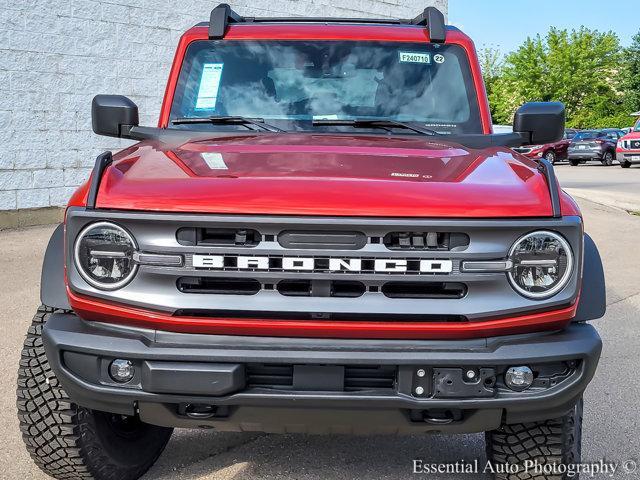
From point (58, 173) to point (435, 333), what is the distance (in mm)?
9707

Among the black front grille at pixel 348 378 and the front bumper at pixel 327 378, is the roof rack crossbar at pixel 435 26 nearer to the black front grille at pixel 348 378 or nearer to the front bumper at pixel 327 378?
the front bumper at pixel 327 378

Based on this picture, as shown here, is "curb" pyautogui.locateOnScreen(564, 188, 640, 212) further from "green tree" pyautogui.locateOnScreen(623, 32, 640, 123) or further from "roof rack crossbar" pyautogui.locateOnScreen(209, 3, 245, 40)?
"green tree" pyautogui.locateOnScreen(623, 32, 640, 123)

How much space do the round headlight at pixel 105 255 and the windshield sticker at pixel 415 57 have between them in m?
2.02

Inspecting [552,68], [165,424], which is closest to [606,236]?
[165,424]

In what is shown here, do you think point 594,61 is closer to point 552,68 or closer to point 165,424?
point 552,68

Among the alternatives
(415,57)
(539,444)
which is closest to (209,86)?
(415,57)

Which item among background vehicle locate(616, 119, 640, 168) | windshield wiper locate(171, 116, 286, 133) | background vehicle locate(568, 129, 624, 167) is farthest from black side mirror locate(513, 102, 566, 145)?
A: background vehicle locate(568, 129, 624, 167)

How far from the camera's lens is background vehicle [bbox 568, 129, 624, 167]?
33719 mm

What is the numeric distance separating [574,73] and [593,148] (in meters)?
31.2

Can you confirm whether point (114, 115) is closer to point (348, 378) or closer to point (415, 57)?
point (415, 57)

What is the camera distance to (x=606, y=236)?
1173 cm

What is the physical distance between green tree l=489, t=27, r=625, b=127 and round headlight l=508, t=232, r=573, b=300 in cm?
6138

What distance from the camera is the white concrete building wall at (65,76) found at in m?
10.8

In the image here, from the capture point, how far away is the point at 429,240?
2.64 m
